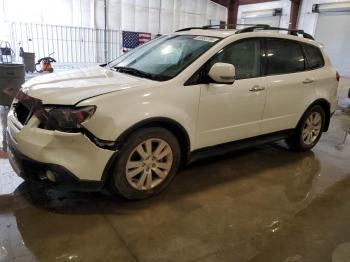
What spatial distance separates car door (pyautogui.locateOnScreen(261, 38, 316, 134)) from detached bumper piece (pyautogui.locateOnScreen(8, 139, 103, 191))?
83.3 inches

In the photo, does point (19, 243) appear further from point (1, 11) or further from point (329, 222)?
point (1, 11)

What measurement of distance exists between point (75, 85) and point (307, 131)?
124 inches

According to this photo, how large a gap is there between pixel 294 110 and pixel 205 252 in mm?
2372

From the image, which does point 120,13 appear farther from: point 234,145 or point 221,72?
point 221,72

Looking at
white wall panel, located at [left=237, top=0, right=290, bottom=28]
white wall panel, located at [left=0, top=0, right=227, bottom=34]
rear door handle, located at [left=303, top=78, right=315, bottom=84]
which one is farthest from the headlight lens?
white wall panel, located at [left=237, top=0, right=290, bottom=28]

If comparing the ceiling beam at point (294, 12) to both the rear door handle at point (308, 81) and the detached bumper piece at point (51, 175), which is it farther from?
the detached bumper piece at point (51, 175)

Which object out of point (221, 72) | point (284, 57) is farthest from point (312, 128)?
point (221, 72)

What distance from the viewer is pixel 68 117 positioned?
7.55 ft

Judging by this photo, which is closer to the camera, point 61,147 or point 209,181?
point 61,147

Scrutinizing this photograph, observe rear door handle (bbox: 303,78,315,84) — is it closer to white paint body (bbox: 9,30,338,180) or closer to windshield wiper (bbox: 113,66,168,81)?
white paint body (bbox: 9,30,338,180)

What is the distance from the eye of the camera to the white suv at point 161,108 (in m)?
2.33

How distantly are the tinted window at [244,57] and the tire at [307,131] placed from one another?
117 centimetres

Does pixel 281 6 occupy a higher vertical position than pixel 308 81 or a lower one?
higher

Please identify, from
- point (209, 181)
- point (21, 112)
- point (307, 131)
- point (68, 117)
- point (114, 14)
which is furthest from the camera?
point (114, 14)
